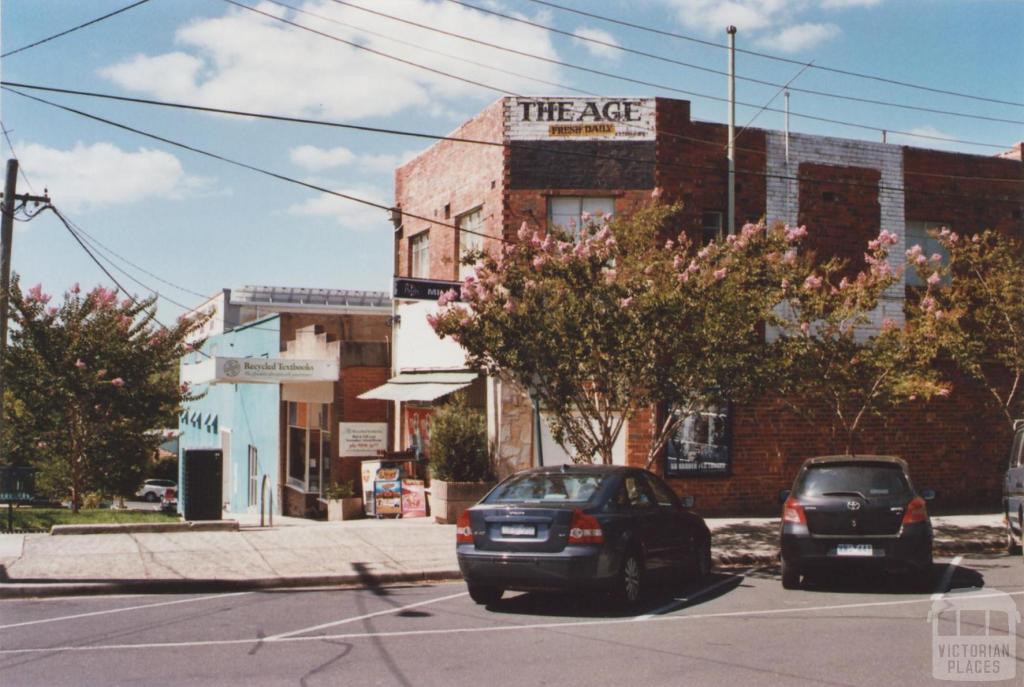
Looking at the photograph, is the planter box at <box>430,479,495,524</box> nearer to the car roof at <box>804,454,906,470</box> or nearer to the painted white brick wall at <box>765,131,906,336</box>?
the car roof at <box>804,454,906,470</box>

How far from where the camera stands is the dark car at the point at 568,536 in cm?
1016

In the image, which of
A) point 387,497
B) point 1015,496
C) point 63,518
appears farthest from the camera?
point 387,497

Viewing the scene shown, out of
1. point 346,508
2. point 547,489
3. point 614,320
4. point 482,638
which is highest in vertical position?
point 614,320

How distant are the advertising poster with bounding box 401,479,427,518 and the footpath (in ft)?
8.39

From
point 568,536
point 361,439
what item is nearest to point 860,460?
point 568,536

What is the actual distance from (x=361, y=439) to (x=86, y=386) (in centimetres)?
592

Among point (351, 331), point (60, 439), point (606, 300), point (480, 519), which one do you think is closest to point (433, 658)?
point (480, 519)

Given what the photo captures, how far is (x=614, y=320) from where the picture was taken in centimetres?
1462

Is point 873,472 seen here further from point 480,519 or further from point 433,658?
point 433,658

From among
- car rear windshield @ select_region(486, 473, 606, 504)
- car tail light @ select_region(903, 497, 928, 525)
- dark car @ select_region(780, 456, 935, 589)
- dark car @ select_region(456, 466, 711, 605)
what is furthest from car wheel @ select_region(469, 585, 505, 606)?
car tail light @ select_region(903, 497, 928, 525)

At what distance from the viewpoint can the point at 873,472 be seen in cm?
1197

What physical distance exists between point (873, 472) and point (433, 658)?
19.7 feet

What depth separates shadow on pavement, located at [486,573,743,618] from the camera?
34.6 ft

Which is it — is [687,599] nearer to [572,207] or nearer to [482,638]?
[482,638]
